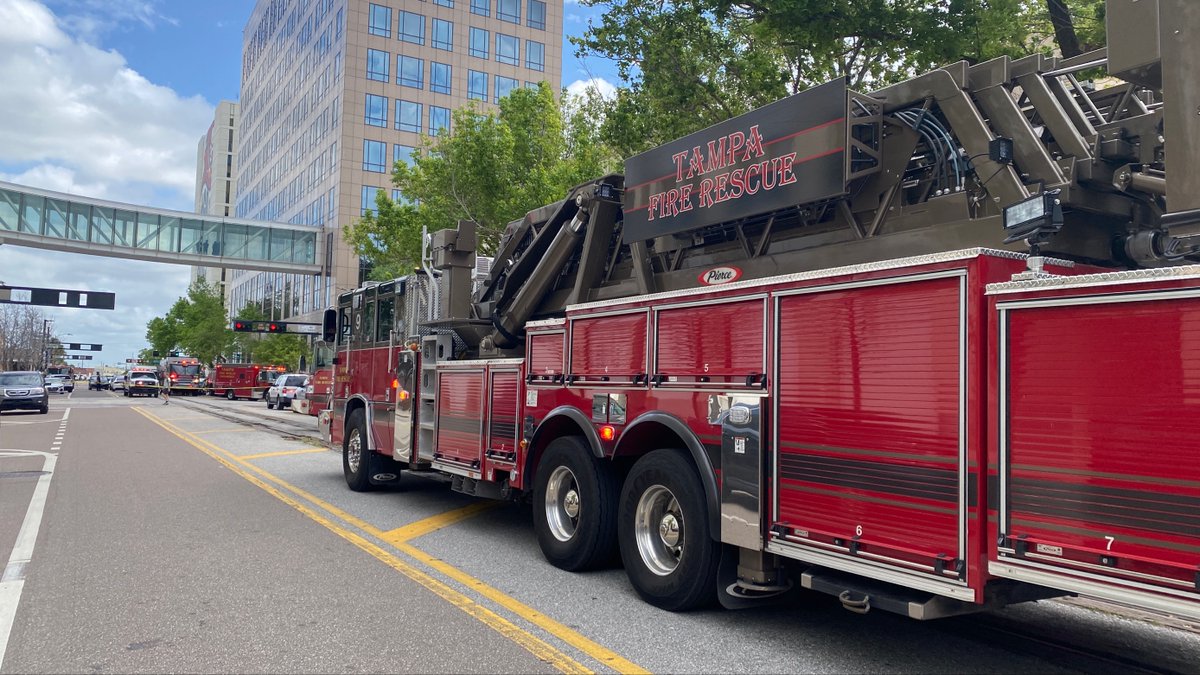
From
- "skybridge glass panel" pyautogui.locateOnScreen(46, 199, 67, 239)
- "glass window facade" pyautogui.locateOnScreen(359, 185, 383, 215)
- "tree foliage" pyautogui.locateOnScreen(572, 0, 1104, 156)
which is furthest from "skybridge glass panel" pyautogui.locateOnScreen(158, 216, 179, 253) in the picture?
"tree foliage" pyautogui.locateOnScreen(572, 0, 1104, 156)

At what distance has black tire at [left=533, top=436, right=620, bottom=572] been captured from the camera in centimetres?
630

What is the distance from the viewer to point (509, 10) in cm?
6194

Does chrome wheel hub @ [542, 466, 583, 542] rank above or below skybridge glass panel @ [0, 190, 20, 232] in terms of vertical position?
below

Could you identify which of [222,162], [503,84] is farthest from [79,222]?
[222,162]

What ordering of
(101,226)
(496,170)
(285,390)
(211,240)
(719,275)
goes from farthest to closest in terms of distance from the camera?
(211,240) → (101,226) → (285,390) → (496,170) → (719,275)

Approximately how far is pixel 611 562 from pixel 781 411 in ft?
8.10

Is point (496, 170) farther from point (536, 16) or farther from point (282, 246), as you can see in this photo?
point (536, 16)

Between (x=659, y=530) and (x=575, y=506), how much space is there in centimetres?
110

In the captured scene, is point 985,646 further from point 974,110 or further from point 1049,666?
point 974,110

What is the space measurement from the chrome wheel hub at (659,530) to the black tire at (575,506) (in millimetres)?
499

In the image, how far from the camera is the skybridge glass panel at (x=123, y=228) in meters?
49.0

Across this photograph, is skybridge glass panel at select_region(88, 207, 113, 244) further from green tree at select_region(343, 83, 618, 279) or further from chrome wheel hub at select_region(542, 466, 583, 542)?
chrome wheel hub at select_region(542, 466, 583, 542)

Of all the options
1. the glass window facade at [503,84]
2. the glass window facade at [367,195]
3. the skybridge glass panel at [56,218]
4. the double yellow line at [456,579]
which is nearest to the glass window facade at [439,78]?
the glass window facade at [503,84]

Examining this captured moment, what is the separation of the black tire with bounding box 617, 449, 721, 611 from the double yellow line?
0.74 m
